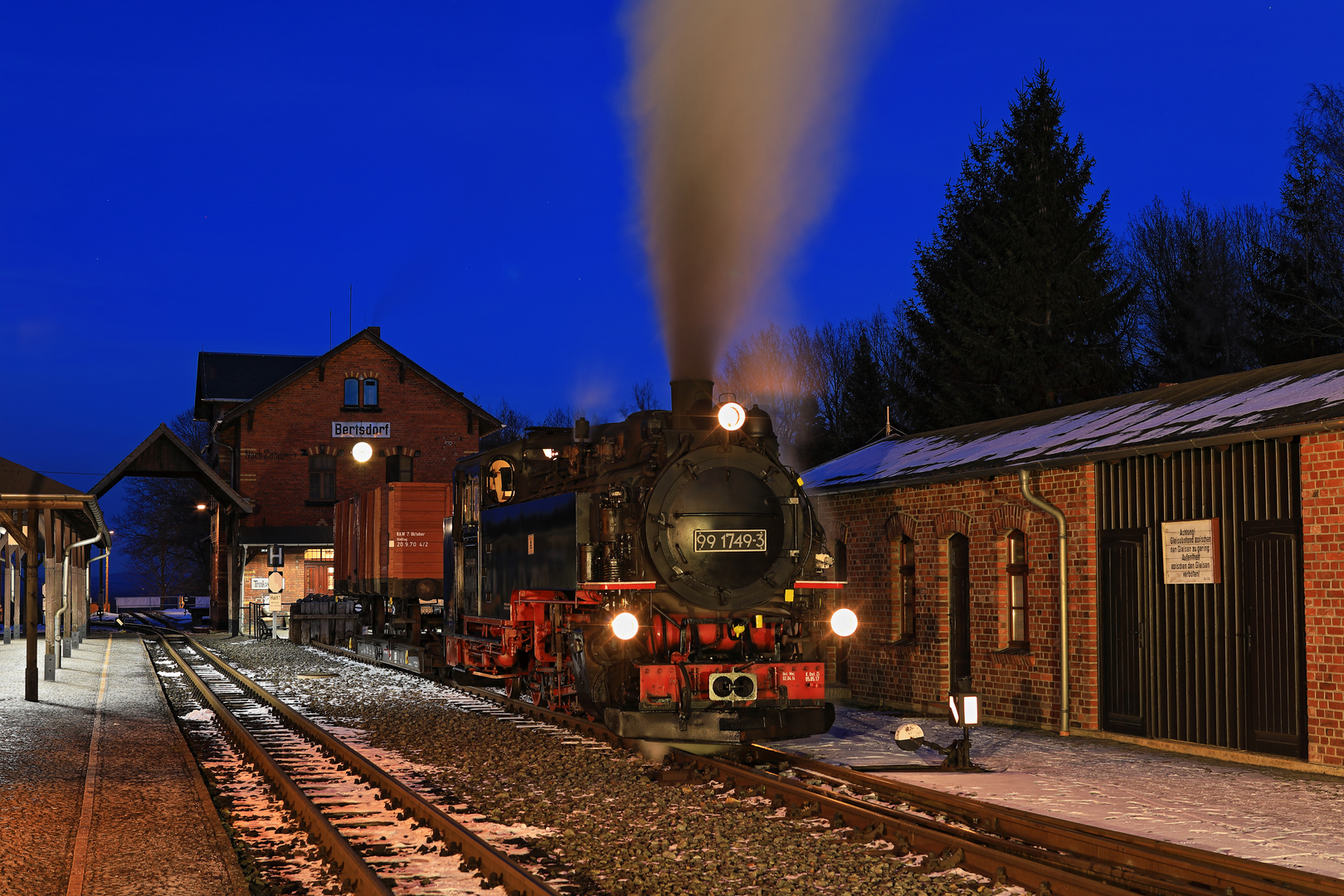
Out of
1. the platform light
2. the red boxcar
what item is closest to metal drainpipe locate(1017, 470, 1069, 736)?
the platform light

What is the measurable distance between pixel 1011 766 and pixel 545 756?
12.8 ft

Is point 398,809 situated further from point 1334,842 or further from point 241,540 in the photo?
point 241,540

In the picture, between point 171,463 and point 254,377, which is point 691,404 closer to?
point 171,463

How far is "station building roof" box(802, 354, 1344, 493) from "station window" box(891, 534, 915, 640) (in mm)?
958

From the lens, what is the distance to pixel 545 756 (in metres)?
10.7

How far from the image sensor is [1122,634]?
12.2m

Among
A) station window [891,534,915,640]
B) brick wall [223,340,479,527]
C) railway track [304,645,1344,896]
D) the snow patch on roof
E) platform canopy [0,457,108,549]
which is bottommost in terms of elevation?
railway track [304,645,1344,896]

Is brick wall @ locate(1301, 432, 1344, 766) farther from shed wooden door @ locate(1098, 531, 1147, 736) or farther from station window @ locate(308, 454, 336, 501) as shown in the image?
station window @ locate(308, 454, 336, 501)

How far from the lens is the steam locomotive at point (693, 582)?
1045cm

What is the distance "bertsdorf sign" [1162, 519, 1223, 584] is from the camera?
1120 centimetres

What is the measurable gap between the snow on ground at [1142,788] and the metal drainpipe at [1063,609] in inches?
11.4

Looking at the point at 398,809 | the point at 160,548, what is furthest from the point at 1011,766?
the point at 160,548

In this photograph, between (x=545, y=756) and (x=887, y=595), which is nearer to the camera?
(x=545, y=756)

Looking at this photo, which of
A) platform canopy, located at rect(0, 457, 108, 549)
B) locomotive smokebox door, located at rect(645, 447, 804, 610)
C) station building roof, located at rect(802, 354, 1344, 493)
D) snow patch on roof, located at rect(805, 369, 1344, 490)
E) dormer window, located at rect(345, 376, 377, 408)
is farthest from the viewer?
dormer window, located at rect(345, 376, 377, 408)
